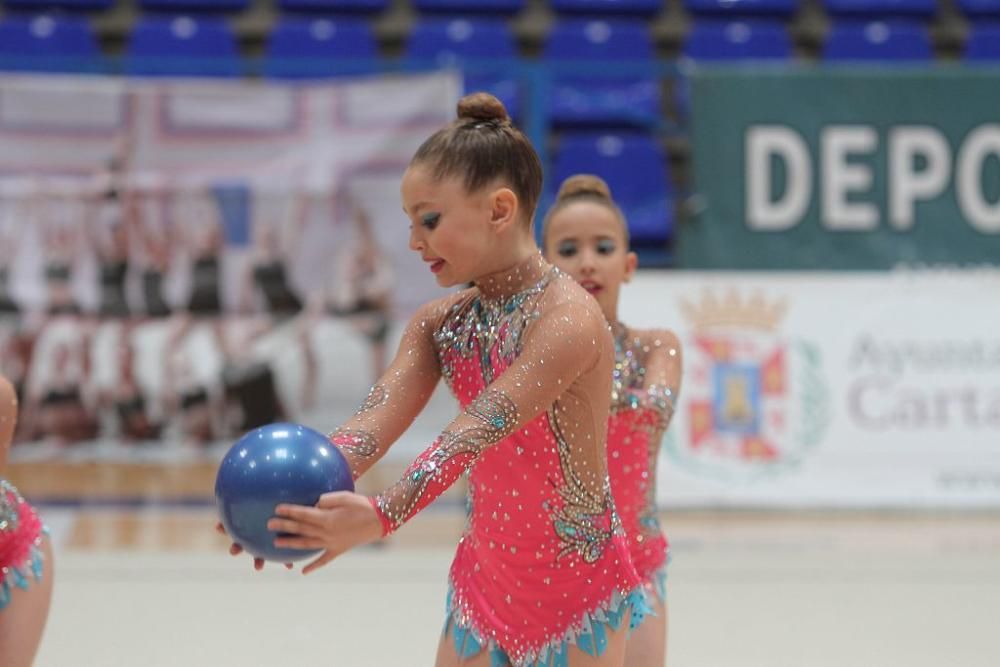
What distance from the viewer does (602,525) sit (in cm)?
240

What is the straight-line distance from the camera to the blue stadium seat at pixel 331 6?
34.1ft

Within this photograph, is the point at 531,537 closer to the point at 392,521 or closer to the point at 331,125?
the point at 392,521

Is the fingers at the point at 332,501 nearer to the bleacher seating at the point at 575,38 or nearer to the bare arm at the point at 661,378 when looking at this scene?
the bare arm at the point at 661,378

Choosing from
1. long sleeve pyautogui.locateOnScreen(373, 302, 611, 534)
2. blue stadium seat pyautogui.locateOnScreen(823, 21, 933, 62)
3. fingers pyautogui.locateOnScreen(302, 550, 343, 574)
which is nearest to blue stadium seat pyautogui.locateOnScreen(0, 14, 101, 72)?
blue stadium seat pyautogui.locateOnScreen(823, 21, 933, 62)

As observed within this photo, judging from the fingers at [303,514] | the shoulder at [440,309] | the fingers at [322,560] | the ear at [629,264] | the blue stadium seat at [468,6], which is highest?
the blue stadium seat at [468,6]

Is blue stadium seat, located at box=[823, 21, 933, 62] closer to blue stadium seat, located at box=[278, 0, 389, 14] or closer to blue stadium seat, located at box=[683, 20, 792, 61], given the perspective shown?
blue stadium seat, located at box=[683, 20, 792, 61]

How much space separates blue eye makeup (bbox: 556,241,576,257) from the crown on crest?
3.76 metres

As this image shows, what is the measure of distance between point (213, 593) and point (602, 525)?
3356 mm

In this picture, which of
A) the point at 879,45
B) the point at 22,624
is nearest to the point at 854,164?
the point at 879,45

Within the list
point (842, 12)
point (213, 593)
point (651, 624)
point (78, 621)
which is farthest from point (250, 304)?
point (842, 12)

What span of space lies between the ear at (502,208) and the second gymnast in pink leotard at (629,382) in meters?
0.95

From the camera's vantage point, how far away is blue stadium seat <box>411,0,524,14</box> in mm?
10445

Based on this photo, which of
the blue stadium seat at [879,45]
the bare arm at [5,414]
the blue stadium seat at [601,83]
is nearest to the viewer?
the bare arm at [5,414]

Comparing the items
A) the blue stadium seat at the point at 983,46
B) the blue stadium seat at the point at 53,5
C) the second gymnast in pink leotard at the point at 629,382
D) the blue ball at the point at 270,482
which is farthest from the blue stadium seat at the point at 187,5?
the blue ball at the point at 270,482
